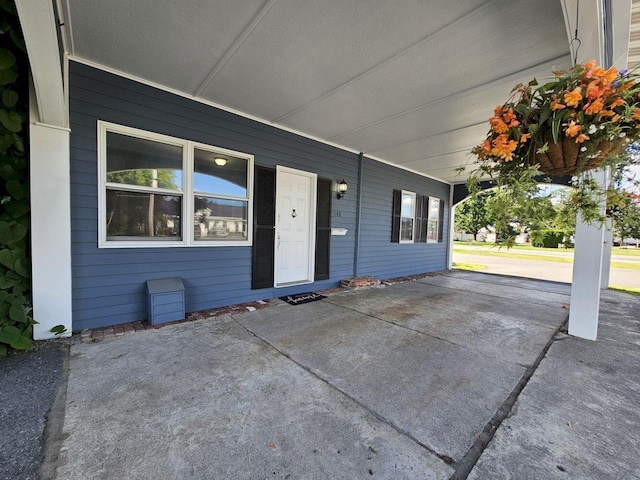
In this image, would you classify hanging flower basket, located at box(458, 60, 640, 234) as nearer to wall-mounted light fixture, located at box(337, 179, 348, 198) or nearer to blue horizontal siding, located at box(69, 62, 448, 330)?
blue horizontal siding, located at box(69, 62, 448, 330)

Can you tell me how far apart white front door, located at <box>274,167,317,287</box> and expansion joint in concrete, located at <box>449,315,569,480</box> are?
10.4 feet

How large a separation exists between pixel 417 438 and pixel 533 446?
606 millimetres

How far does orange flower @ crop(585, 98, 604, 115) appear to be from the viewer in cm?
113

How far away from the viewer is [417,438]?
1448 mm

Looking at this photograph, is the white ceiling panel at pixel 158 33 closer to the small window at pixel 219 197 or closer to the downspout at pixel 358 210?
the small window at pixel 219 197

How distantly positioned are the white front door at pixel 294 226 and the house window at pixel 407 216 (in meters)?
2.78

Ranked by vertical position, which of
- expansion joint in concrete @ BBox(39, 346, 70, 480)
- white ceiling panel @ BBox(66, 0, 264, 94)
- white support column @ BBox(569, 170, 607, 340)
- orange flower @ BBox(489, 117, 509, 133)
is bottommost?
expansion joint in concrete @ BBox(39, 346, 70, 480)

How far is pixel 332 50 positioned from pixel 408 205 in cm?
488

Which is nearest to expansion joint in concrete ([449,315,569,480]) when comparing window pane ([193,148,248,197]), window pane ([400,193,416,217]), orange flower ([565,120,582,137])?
orange flower ([565,120,582,137])

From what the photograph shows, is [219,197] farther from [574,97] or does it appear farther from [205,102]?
[574,97]

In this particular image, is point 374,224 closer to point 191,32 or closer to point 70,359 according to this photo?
point 191,32

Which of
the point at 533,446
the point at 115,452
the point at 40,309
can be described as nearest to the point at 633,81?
the point at 533,446

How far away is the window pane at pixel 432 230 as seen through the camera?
7387mm

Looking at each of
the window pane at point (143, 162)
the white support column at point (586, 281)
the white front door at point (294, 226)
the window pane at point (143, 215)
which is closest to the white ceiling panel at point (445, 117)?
the white front door at point (294, 226)
